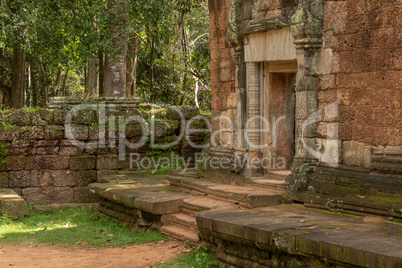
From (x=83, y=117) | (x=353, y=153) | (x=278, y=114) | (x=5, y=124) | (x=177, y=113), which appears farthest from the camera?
(x=177, y=113)

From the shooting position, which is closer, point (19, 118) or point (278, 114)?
point (278, 114)

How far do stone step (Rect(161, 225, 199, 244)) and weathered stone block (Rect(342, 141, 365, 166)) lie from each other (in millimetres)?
2323

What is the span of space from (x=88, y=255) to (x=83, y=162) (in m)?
3.94

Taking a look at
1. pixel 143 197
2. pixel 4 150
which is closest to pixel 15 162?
pixel 4 150

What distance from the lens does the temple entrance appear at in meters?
8.05

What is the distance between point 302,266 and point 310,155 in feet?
7.54

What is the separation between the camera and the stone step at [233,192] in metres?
6.75

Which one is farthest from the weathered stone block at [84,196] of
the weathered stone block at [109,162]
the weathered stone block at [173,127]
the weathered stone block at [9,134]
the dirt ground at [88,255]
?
the dirt ground at [88,255]

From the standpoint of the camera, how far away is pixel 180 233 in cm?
717

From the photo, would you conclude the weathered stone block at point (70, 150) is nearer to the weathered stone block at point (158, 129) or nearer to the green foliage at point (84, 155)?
the green foliage at point (84, 155)

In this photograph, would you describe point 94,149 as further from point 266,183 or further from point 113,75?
point 266,183

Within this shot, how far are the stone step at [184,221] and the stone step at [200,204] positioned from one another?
0.33 feet

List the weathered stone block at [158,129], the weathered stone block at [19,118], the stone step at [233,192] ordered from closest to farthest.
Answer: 1. the stone step at [233,192]
2. the weathered stone block at [19,118]
3. the weathered stone block at [158,129]

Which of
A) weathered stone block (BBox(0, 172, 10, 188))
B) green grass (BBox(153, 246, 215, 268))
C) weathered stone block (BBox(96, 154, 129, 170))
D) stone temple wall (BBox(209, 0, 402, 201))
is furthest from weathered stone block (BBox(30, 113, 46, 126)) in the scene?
green grass (BBox(153, 246, 215, 268))
